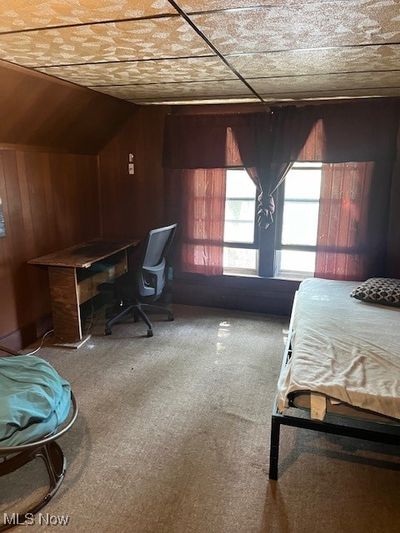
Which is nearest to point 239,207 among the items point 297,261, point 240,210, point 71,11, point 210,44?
point 240,210

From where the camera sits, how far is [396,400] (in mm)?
1733

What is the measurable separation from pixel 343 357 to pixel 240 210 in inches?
90.2

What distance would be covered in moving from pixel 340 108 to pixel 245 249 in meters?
1.61

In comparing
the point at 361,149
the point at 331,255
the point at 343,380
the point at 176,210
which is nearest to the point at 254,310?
the point at 331,255

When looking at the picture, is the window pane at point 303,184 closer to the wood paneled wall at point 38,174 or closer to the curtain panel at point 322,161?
the curtain panel at point 322,161

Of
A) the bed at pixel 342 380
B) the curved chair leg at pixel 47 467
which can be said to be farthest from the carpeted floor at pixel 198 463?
the bed at pixel 342 380

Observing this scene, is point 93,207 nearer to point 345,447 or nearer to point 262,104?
point 262,104

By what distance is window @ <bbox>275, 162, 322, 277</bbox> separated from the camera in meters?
3.84

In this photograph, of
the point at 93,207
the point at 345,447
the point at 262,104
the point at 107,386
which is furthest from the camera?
the point at 93,207

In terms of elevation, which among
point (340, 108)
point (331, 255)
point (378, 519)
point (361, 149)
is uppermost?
point (340, 108)

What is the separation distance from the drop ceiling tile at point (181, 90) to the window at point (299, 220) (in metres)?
0.97

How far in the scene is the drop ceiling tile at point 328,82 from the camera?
8.63ft

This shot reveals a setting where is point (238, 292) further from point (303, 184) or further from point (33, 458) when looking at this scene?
point (33, 458)

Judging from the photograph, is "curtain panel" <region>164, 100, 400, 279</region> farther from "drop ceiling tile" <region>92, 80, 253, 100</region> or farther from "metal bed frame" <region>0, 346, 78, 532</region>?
"metal bed frame" <region>0, 346, 78, 532</region>
